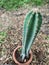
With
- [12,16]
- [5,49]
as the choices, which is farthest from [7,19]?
[5,49]

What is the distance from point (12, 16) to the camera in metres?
3.21

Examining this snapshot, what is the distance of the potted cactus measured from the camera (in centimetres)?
213

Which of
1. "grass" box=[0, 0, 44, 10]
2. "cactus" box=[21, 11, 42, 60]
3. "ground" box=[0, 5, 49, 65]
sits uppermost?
"cactus" box=[21, 11, 42, 60]

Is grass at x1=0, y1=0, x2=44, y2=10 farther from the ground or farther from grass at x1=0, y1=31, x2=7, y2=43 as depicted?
grass at x1=0, y1=31, x2=7, y2=43

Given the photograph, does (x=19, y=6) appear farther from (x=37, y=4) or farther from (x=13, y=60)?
(x=13, y=60)

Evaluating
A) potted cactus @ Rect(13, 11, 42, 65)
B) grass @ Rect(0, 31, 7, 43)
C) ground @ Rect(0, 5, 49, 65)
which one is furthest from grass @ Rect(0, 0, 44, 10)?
potted cactus @ Rect(13, 11, 42, 65)

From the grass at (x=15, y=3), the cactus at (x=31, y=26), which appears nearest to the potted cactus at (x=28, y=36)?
the cactus at (x=31, y=26)

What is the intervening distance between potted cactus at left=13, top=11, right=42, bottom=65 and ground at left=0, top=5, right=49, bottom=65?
163 mm

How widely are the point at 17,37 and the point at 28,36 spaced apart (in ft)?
2.22

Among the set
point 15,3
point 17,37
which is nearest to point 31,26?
point 17,37

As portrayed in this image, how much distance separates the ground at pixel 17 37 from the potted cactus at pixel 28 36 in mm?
163

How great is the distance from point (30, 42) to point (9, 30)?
0.79m

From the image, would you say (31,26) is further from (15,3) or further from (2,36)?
(15,3)

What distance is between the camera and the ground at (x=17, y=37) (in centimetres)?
267
